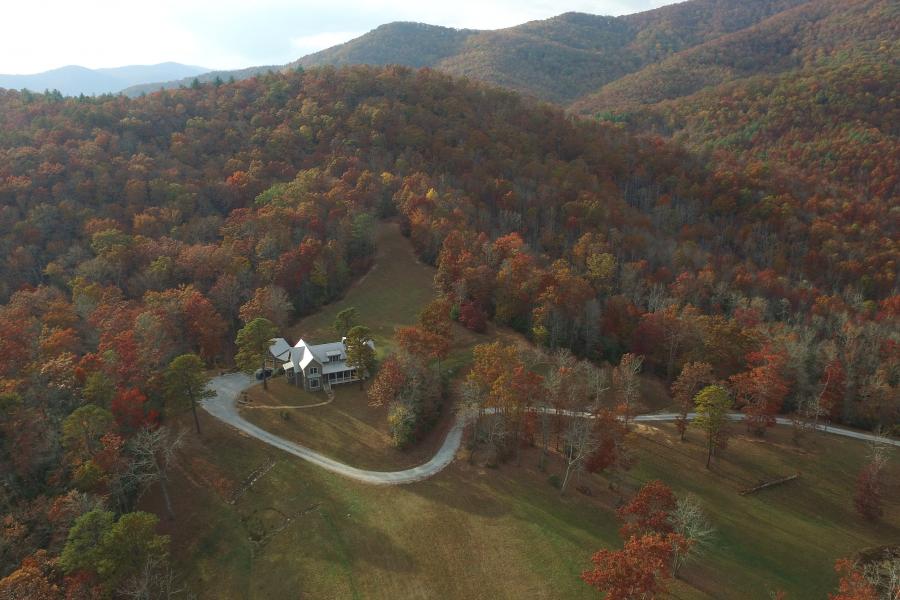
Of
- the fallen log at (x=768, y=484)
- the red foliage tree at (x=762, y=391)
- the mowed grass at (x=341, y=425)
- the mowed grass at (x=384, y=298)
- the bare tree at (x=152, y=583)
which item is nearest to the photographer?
the bare tree at (x=152, y=583)

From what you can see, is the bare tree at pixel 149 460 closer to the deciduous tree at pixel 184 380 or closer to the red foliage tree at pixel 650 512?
the deciduous tree at pixel 184 380

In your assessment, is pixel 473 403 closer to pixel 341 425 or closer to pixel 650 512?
pixel 341 425

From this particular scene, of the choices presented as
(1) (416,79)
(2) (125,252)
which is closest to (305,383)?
(2) (125,252)

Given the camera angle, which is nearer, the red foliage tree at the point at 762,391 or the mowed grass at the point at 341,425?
the mowed grass at the point at 341,425

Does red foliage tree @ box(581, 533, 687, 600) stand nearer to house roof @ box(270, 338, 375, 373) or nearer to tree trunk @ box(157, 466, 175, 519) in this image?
tree trunk @ box(157, 466, 175, 519)

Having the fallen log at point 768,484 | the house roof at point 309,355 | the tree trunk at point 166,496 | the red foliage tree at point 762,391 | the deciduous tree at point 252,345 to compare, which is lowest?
the fallen log at point 768,484

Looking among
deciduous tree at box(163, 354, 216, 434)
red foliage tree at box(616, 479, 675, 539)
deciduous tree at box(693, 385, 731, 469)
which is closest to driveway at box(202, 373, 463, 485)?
deciduous tree at box(163, 354, 216, 434)

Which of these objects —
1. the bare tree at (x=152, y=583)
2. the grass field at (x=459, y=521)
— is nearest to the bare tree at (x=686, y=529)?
the grass field at (x=459, y=521)
